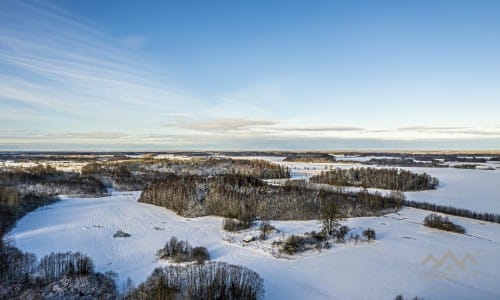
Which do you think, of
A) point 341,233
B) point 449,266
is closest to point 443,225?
point 341,233

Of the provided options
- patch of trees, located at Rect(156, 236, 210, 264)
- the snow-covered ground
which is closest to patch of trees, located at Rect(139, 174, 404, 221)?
the snow-covered ground

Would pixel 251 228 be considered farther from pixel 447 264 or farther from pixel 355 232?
pixel 447 264

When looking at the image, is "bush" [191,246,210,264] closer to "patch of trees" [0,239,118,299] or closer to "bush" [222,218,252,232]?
"patch of trees" [0,239,118,299]

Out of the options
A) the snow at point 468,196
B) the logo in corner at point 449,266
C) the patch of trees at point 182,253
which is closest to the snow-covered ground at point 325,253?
the logo in corner at point 449,266

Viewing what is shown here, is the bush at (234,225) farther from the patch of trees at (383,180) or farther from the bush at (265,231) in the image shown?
the patch of trees at (383,180)

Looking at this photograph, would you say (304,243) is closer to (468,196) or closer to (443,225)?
(443,225)
